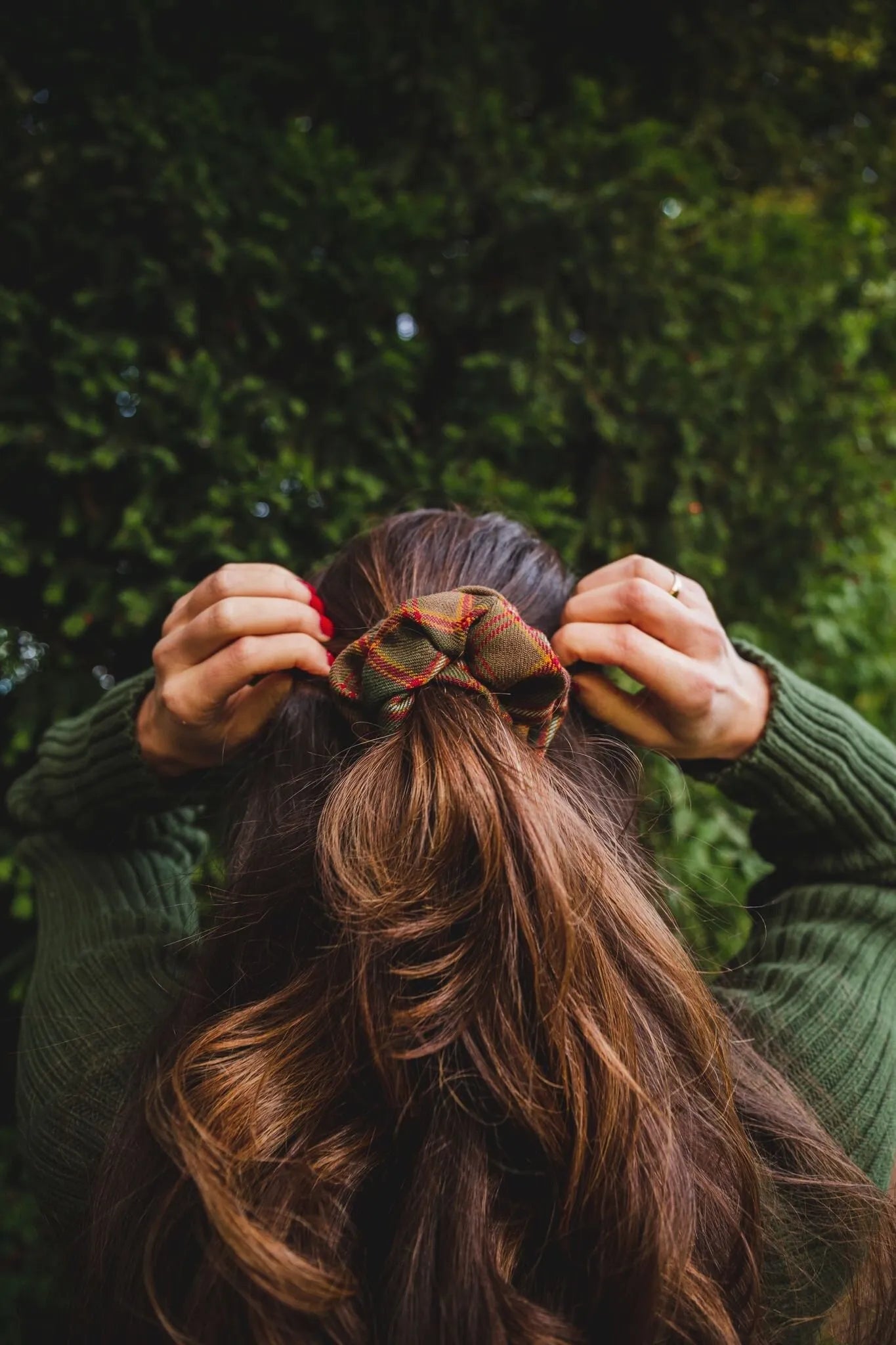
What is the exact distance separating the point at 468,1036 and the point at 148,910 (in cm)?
80

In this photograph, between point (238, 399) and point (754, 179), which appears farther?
point (754, 179)

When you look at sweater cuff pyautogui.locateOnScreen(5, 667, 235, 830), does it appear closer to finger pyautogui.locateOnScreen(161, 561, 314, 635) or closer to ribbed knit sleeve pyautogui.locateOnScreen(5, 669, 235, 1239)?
ribbed knit sleeve pyautogui.locateOnScreen(5, 669, 235, 1239)

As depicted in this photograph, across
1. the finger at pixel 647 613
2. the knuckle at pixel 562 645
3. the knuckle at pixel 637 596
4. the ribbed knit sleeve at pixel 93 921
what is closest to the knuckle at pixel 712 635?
the finger at pixel 647 613

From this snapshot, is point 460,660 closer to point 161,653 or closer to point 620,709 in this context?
point 620,709

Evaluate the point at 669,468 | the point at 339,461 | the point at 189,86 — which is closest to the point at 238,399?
the point at 339,461

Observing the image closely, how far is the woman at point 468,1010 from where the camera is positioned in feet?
2.93

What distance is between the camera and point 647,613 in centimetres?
124

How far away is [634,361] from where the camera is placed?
245 cm

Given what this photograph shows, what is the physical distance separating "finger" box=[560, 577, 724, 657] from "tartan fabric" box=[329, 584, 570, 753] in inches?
6.9

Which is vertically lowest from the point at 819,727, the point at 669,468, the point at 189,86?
the point at 669,468

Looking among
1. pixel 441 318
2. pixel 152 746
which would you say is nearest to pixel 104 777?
pixel 152 746

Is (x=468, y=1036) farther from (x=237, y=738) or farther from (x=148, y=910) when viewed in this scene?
(x=148, y=910)

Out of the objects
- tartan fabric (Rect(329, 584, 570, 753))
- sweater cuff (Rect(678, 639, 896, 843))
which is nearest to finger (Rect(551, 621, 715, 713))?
tartan fabric (Rect(329, 584, 570, 753))

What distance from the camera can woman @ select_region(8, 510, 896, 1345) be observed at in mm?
894
